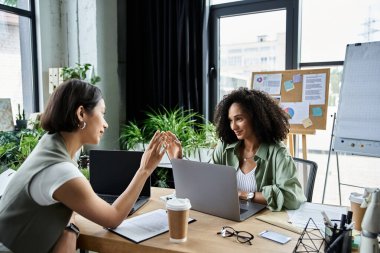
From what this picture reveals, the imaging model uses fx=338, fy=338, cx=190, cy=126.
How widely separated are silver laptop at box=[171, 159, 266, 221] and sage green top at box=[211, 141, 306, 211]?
0.09 m

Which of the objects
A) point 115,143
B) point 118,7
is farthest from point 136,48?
point 115,143

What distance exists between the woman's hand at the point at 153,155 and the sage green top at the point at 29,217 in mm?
296

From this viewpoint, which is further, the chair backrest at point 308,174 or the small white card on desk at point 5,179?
the small white card on desk at point 5,179

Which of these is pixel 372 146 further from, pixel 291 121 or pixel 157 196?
pixel 157 196

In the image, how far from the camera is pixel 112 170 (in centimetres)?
161

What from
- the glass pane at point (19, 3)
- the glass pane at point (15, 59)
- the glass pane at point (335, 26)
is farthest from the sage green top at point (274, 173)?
the glass pane at point (19, 3)

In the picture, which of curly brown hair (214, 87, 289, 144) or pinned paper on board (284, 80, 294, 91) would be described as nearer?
curly brown hair (214, 87, 289, 144)

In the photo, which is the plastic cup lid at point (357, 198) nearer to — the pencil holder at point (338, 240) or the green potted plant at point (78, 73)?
the pencil holder at point (338, 240)

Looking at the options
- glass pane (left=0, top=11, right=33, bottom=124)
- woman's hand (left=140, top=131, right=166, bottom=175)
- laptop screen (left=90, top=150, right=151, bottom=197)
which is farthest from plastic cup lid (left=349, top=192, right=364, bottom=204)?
glass pane (left=0, top=11, right=33, bottom=124)

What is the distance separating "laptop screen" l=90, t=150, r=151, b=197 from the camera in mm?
1589

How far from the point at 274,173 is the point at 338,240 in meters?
0.70

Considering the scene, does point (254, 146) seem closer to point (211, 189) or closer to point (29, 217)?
point (211, 189)

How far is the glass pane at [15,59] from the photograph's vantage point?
3.07 m

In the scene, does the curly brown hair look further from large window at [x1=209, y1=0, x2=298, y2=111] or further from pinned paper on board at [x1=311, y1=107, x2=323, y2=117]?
large window at [x1=209, y1=0, x2=298, y2=111]
